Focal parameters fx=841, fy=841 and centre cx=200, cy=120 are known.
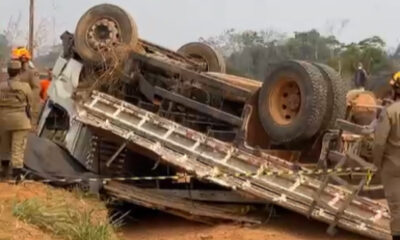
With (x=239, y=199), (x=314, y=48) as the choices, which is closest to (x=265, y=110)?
(x=239, y=199)

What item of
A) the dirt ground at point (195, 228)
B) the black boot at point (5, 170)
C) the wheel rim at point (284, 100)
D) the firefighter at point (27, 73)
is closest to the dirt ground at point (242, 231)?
the dirt ground at point (195, 228)

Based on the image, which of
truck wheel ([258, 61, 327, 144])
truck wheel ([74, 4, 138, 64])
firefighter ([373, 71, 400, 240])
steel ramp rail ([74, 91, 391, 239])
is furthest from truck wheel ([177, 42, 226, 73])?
firefighter ([373, 71, 400, 240])

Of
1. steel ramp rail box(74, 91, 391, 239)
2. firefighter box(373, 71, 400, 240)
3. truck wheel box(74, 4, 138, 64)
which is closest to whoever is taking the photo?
firefighter box(373, 71, 400, 240)

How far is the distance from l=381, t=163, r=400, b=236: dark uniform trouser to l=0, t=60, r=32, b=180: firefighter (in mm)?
4357

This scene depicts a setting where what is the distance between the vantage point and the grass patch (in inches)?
242

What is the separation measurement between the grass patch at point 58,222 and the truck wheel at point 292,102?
3.64 m

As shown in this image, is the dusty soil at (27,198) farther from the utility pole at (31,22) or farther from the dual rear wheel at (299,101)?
the utility pole at (31,22)

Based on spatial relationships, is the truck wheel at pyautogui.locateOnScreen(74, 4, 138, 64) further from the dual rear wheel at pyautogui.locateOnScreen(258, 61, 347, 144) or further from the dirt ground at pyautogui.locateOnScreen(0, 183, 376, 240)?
the dirt ground at pyautogui.locateOnScreen(0, 183, 376, 240)

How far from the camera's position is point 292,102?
32.9 ft

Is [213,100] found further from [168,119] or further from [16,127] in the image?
[16,127]

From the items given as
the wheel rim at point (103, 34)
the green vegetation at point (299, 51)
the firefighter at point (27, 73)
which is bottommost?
the green vegetation at point (299, 51)

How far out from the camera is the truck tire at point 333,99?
9.62m

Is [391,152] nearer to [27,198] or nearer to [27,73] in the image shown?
[27,198]

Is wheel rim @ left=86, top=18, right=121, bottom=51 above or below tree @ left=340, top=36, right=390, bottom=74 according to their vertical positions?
above
